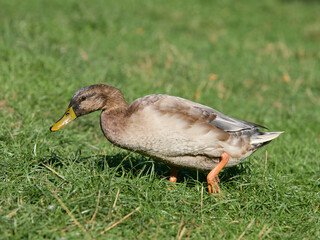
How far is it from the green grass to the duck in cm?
21

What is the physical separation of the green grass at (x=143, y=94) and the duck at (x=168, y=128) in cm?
21

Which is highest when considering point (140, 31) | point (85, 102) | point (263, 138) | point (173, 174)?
point (85, 102)

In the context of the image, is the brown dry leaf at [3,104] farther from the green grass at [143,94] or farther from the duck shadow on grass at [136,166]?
the duck shadow on grass at [136,166]

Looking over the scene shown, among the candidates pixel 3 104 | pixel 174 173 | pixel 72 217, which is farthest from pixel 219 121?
pixel 3 104

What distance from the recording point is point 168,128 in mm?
3457

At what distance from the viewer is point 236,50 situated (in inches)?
363

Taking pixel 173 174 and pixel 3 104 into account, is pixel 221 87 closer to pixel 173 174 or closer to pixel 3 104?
pixel 173 174

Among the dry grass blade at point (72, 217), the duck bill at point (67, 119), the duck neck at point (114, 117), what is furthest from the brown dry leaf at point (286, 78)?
the dry grass blade at point (72, 217)

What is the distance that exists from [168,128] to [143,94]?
2.51 m

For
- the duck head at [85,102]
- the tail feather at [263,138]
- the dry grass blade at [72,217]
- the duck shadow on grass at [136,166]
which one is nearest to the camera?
the dry grass blade at [72,217]

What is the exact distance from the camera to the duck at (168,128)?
3457 mm

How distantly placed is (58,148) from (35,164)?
450 millimetres

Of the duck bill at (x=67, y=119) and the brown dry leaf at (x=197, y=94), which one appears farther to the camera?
the brown dry leaf at (x=197, y=94)

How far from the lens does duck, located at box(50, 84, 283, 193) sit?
3.46m
